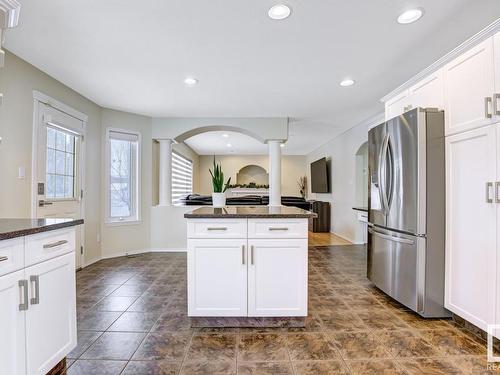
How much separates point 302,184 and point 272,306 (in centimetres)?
853

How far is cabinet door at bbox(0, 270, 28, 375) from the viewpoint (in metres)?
1.23

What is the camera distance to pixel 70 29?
225 cm

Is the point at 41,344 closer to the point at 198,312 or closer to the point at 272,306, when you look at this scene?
the point at 198,312

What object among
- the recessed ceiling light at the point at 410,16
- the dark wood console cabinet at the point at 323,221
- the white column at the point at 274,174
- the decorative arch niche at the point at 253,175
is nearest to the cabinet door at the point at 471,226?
the recessed ceiling light at the point at 410,16

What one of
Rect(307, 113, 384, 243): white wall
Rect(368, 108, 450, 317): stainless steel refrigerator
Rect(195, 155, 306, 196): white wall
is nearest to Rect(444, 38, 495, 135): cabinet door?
Rect(368, 108, 450, 317): stainless steel refrigerator

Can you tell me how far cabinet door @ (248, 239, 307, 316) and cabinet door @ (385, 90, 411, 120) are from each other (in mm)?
1812

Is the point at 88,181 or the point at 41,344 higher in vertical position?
the point at 88,181

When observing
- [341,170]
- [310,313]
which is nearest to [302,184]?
[341,170]

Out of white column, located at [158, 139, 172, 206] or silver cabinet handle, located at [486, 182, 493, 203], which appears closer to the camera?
silver cabinet handle, located at [486, 182, 493, 203]

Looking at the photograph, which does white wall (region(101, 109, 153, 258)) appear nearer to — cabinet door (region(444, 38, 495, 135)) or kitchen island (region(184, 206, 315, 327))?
kitchen island (region(184, 206, 315, 327))

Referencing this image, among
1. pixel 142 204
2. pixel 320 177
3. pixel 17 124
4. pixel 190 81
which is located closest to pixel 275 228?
pixel 190 81

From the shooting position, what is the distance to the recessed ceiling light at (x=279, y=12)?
6.48ft

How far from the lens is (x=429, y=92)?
2504mm

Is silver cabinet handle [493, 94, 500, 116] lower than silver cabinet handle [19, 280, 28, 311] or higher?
higher
